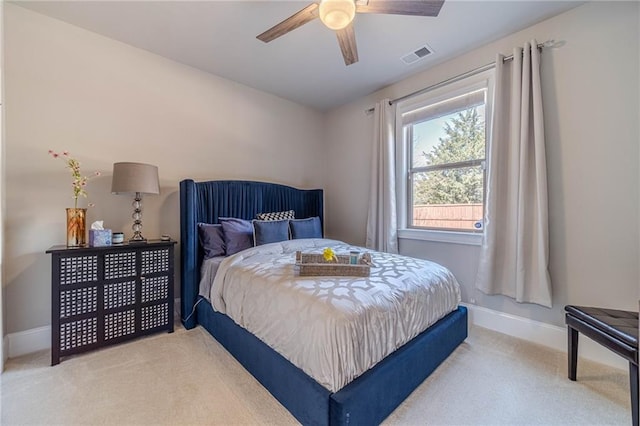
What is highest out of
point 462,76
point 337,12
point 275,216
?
point 462,76

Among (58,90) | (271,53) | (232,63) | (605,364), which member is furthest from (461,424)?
(58,90)

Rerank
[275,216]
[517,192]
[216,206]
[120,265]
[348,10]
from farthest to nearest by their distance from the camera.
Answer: [275,216], [216,206], [517,192], [120,265], [348,10]

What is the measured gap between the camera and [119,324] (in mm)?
2180

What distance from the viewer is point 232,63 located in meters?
2.97

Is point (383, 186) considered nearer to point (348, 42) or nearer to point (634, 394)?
point (348, 42)

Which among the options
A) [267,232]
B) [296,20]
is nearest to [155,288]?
[267,232]

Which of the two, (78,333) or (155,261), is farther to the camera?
(155,261)

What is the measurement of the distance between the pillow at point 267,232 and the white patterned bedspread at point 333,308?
0.47 meters

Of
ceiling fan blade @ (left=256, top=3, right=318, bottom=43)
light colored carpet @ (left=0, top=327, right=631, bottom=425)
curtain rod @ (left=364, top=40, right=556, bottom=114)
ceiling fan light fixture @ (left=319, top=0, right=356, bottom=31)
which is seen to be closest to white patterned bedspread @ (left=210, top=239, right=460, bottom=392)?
light colored carpet @ (left=0, top=327, right=631, bottom=425)

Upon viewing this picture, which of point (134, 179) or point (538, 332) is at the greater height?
point (134, 179)

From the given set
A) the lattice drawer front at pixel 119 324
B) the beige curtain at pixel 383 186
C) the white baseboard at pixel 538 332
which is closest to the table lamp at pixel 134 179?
the lattice drawer front at pixel 119 324

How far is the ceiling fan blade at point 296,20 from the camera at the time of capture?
1.71 meters

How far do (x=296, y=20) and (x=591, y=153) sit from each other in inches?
97.5

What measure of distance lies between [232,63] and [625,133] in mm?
3570
